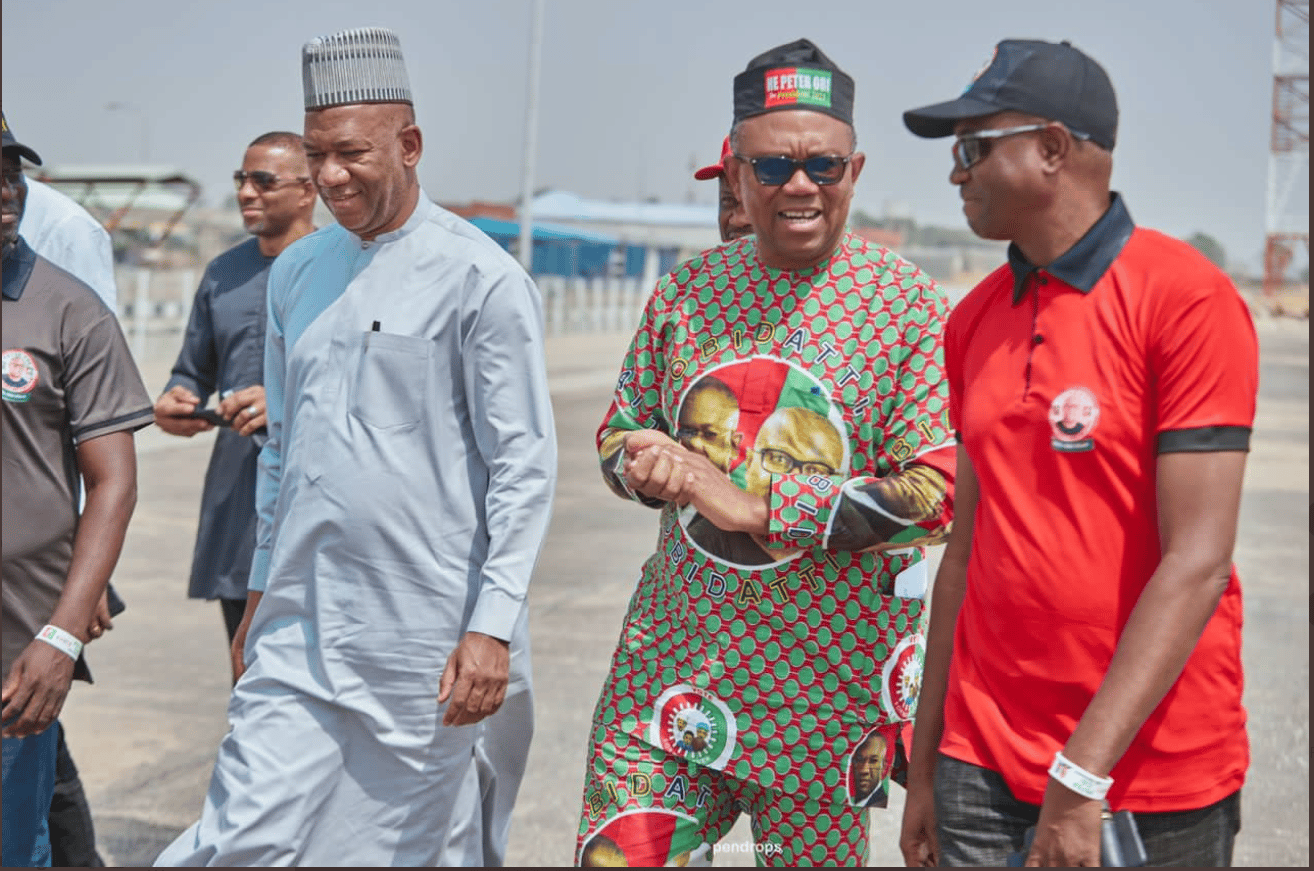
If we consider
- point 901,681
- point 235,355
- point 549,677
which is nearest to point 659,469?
point 901,681

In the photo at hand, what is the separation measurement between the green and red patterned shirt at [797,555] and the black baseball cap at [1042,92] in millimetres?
845

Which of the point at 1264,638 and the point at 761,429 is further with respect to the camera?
the point at 1264,638

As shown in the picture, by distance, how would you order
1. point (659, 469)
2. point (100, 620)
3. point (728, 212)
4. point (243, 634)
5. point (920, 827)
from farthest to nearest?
1. point (728, 212)
2. point (100, 620)
3. point (243, 634)
4. point (659, 469)
5. point (920, 827)

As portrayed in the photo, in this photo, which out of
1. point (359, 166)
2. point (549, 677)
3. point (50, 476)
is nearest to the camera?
point (359, 166)

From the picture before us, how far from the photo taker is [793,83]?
11.0 feet

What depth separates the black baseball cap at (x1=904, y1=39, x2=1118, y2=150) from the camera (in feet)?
8.26

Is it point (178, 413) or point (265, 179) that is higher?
point (265, 179)

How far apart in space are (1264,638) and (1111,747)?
22.6 feet

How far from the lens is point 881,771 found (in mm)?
3486

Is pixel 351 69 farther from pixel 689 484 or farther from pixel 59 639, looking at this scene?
pixel 59 639

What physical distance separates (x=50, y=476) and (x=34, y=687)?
0.50 metres

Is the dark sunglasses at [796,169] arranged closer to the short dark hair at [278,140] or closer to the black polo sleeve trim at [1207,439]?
the black polo sleeve trim at [1207,439]

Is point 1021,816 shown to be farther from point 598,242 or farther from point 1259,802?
point 598,242

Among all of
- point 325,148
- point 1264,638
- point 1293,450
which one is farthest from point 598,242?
point 325,148
